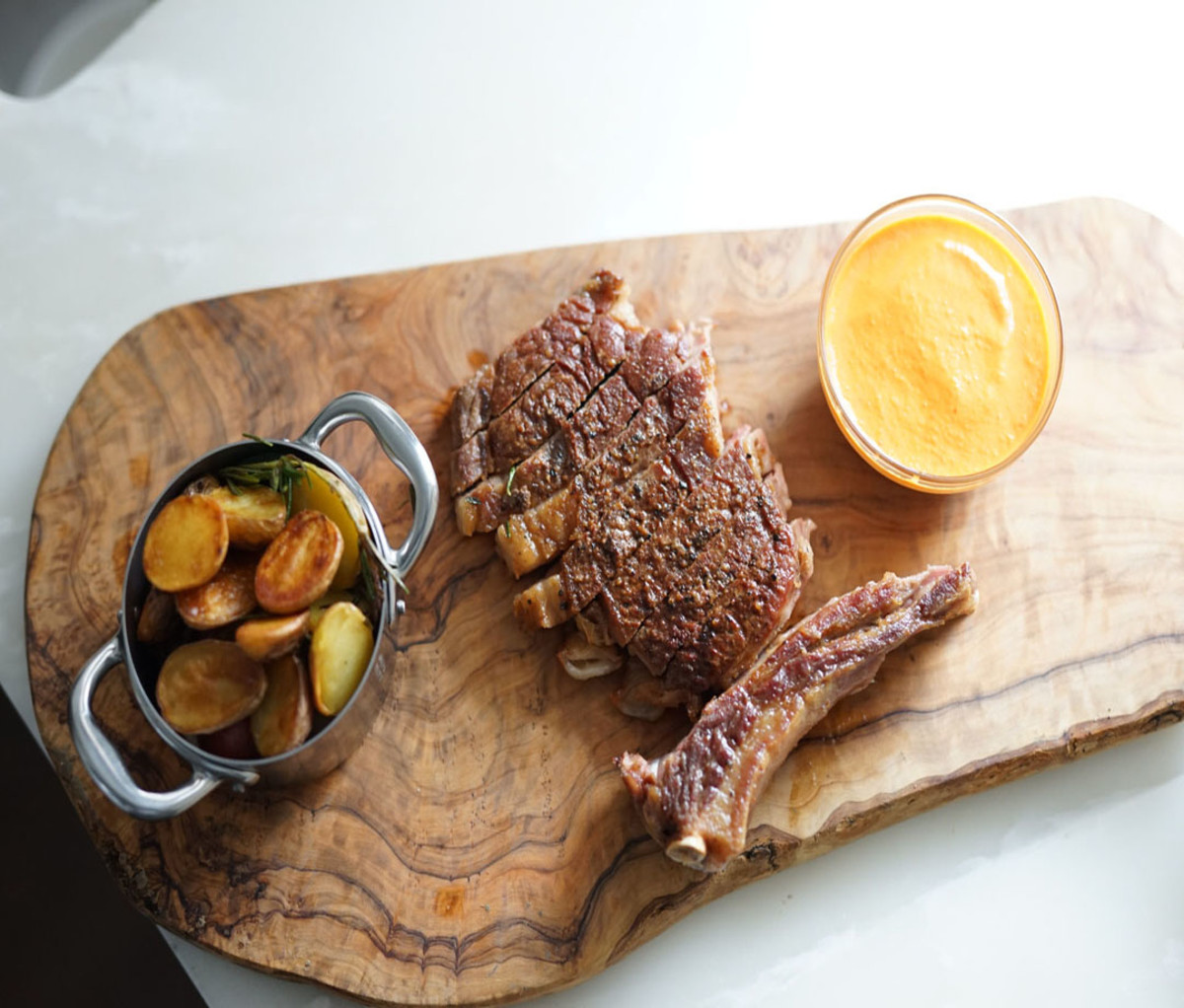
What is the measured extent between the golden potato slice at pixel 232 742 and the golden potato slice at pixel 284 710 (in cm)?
3

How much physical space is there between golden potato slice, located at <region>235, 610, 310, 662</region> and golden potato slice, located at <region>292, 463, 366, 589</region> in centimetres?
18

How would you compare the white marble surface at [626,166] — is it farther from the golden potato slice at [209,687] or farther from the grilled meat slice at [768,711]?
the golden potato slice at [209,687]

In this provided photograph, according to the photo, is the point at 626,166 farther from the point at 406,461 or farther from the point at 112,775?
the point at 112,775

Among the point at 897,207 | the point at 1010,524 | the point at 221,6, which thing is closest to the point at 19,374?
the point at 221,6

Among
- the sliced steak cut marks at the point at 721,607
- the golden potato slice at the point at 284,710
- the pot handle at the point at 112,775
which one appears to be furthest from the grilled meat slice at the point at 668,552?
the pot handle at the point at 112,775

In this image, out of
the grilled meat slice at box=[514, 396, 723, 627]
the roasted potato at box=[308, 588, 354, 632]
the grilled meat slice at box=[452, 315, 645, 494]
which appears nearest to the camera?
the roasted potato at box=[308, 588, 354, 632]

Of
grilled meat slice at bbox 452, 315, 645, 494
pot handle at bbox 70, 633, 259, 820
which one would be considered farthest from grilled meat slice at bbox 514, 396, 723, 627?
pot handle at bbox 70, 633, 259, 820

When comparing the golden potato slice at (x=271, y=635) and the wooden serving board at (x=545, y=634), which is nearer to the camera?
the golden potato slice at (x=271, y=635)

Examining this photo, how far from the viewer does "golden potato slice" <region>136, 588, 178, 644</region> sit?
98.1 inches

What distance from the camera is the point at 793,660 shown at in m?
2.72

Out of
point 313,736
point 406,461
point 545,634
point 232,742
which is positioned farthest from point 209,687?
point 545,634

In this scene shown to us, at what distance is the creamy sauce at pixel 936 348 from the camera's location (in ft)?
9.54

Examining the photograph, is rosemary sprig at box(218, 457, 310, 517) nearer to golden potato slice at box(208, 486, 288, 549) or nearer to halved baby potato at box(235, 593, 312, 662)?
golden potato slice at box(208, 486, 288, 549)

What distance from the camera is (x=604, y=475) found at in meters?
2.85
